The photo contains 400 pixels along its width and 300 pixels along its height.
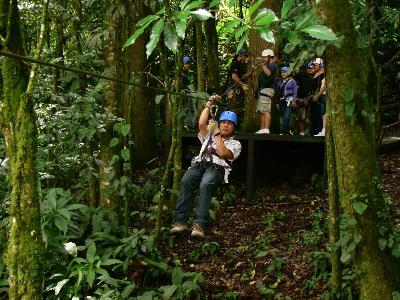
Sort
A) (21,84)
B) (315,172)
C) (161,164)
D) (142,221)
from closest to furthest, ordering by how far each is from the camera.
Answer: (21,84), (142,221), (315,172), (161,164)

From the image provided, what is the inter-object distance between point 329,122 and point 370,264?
107cm

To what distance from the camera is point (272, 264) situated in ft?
16.4

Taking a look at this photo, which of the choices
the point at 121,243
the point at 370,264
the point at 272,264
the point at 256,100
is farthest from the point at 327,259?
the point at 256,100

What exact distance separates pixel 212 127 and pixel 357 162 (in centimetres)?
244

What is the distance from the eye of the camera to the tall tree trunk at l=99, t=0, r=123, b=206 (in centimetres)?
506

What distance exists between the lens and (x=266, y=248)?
564cm

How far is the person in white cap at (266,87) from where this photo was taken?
7910mm

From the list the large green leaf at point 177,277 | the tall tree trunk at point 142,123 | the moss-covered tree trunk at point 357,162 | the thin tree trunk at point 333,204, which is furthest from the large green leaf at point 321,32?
the tall tree trunk at point 142,123

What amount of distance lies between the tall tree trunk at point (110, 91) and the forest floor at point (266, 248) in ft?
3.60

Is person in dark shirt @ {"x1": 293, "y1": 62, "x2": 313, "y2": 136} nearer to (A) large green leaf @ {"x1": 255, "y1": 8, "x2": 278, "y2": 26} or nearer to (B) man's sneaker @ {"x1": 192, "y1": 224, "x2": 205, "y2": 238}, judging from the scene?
(B) man's sneaker @ {"x1": 192, "y1": 224, "x2": 205, "y2": 238}

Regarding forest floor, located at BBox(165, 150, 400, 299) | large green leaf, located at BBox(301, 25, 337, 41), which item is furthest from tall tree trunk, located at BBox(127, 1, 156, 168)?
large green leaf, located at BBox(301, 25, 337, 41)

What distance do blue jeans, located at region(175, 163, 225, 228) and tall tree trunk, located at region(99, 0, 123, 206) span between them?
835mm

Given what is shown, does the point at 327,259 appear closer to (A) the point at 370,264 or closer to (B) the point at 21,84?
(A) the point at 370,264

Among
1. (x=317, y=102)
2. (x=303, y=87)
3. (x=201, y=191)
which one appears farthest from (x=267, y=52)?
(x=201, y=191)
